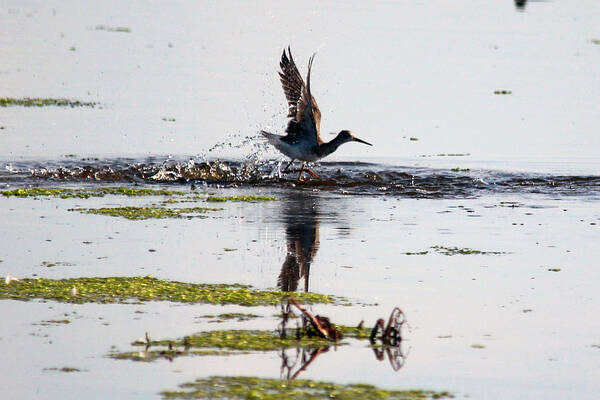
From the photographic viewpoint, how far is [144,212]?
13.5 meters

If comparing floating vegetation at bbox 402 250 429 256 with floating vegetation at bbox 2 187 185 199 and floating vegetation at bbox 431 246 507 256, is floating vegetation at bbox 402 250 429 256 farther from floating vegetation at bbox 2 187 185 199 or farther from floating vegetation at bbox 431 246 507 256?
floating vegetation at bbox 2 187 185 199

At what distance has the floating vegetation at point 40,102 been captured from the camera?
21.8 meters

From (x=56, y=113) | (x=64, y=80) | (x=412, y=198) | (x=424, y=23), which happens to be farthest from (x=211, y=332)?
(x=424, y=23)

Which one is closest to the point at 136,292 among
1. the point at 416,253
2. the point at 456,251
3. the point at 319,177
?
the point at 416,253

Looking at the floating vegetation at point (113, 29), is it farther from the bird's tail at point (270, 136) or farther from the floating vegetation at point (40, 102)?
the bird's tail at point (270, 136)

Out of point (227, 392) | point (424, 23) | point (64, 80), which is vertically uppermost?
point (424, 23)

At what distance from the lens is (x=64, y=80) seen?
82.9 feet

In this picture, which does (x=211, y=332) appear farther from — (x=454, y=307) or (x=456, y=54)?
(x=456, y=54)

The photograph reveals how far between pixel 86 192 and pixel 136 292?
5573 mm

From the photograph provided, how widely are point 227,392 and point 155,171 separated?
9841 millimetres

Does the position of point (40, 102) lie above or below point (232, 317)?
above

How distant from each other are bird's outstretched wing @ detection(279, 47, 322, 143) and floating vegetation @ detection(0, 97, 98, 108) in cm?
622

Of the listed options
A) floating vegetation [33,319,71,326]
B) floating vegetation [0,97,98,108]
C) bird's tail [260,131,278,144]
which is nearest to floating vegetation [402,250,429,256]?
floating vegetation [33,319,71,326]

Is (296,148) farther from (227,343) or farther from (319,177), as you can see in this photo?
(227,343)
